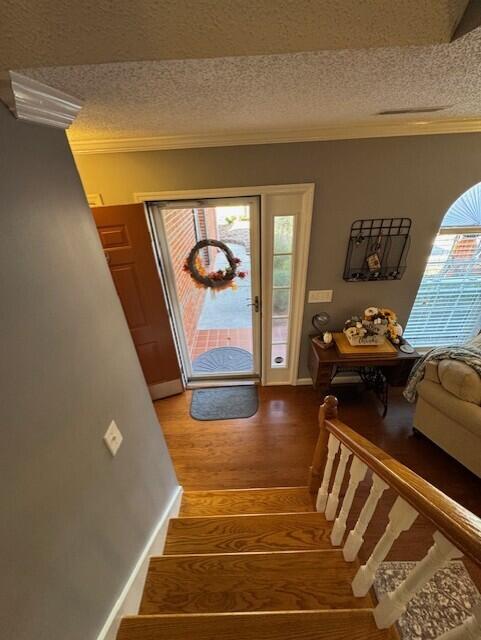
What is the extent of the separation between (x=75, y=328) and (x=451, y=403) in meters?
2.38

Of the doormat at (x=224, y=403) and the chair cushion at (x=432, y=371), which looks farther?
the doormat at (x=224, y=403)

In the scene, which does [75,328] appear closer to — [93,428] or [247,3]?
[93,428]

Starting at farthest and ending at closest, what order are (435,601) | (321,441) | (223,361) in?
(223,361) → (321,441) → (435,601)

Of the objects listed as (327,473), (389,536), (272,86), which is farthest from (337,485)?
(272,86)

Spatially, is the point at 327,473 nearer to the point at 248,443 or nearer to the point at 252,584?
the point at 252,584

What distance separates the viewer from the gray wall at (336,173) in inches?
72.8

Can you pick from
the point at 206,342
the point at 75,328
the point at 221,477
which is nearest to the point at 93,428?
the point at 75,328

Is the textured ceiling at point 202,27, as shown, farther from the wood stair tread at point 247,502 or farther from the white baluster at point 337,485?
the wood stair tread at point 247,502

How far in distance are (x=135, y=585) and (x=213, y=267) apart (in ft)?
7.81

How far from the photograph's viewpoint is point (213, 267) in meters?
2.77

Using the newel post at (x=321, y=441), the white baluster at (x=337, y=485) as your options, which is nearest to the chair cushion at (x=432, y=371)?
the newel post at (x=321, y=441)

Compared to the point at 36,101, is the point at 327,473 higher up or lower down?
lower down

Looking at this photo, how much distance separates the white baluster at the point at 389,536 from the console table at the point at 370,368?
1.48 metres

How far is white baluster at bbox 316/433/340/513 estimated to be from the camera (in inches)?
49.4
